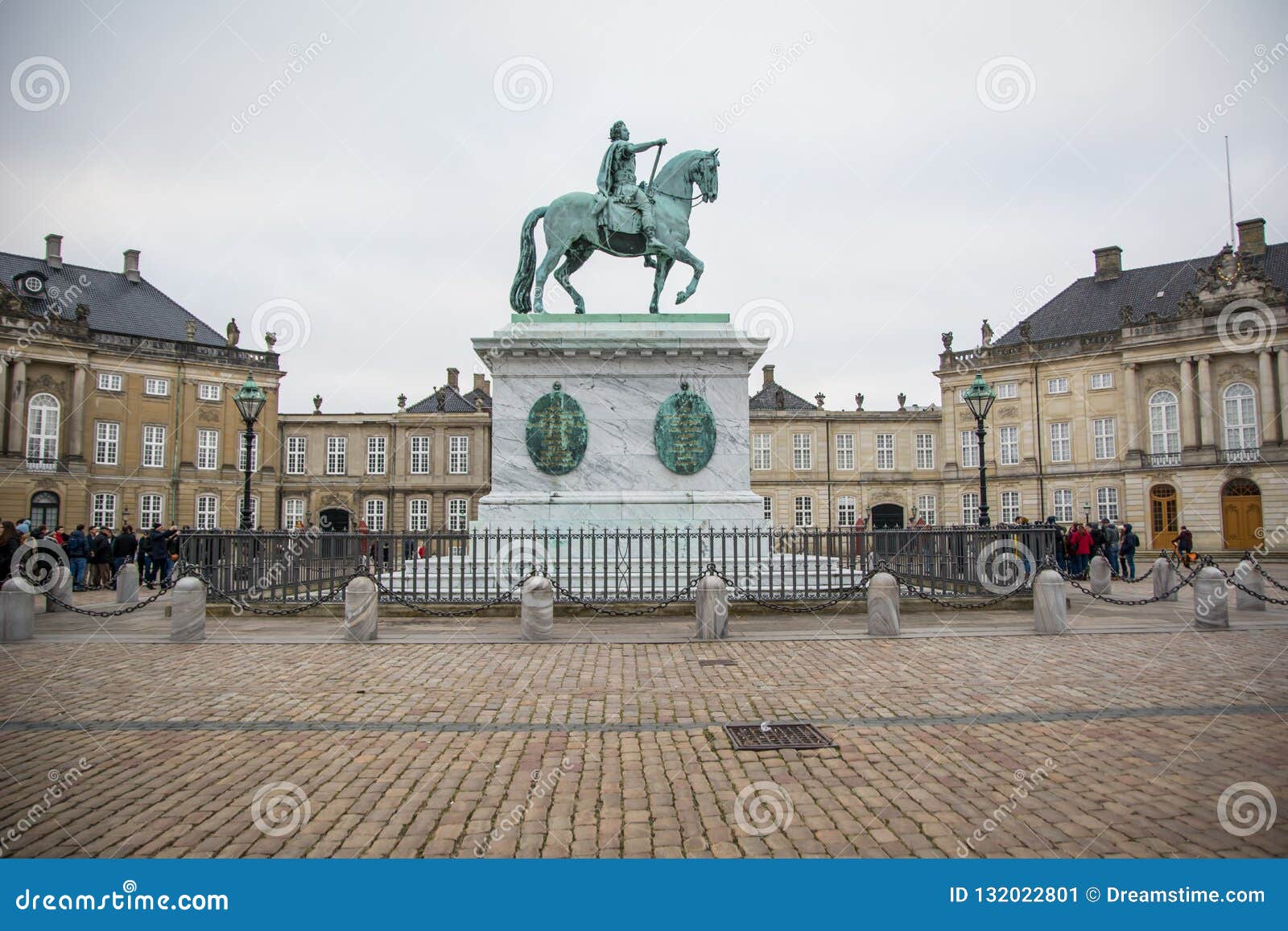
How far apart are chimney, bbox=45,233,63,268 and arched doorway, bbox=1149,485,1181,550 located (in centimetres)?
6614

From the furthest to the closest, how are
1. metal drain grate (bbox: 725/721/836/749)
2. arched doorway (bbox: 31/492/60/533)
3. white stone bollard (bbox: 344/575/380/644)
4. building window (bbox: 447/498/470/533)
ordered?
1. building window (bbox: 447/498/470/533)
2. arched doorway (bbox: 31/492/60/533)
3. white stone bollard (bbox: 344/575/380/644)
4. metal drain grate (bbox: 725/721/836/749)

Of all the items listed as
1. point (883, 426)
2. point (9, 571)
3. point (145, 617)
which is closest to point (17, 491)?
point (9, 571)

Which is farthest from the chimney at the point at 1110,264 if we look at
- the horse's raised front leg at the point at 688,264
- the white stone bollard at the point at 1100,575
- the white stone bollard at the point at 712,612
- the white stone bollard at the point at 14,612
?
the white stone bollard at the point at 14,612

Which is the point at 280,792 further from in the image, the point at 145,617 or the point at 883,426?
the point at 883,426

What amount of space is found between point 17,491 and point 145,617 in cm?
3728

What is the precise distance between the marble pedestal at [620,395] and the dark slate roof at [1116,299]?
137ft

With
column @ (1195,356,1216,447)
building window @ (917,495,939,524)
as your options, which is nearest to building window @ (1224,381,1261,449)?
column @ (1195,356,1216,447)

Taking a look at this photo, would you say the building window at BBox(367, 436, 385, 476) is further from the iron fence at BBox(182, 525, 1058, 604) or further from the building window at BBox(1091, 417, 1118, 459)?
the building window at BBox(1091, 417, 1118, 459)

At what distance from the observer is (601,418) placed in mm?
14695

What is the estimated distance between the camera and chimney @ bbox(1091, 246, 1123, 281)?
170 feet

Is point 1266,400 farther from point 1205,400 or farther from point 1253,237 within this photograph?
point 1253,237

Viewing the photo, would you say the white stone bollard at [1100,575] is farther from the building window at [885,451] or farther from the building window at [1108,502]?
the building window at [885,451]

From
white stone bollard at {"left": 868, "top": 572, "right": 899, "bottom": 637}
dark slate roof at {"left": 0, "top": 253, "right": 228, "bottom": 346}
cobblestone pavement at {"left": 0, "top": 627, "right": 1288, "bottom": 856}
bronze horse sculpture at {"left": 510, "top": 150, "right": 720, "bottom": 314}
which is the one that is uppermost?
dark slate roof at {"left": 0, "top": 253, "right": 228, "bottom": 346}

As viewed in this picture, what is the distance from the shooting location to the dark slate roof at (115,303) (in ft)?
148
